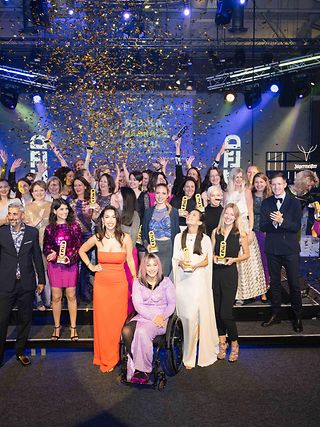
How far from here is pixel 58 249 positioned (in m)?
4.62

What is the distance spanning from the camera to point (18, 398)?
12.4ft

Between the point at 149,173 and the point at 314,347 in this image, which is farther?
the point at 149,173

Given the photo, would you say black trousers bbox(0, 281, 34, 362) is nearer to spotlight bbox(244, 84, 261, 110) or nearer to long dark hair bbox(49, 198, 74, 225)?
long dark hair bbox(49, 198, 74, 225)

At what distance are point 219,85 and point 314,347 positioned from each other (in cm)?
751

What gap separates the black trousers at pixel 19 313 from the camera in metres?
4.20

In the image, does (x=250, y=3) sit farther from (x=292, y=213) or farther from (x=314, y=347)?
(x=314, y=347)

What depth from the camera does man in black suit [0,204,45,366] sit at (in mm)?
4203

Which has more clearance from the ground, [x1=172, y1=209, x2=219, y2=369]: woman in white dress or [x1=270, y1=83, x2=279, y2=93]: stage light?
[x1=270, y1=83, x2=279, y2=93]: stage light

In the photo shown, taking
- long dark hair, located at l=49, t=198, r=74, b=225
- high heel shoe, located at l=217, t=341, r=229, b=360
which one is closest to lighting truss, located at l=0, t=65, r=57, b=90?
long dark hair, located at l=49, t=198, r=74, b=225


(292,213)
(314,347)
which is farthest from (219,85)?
(314,347)

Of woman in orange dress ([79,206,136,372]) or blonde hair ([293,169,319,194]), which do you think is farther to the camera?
blonde hair ([293,169,319,194])

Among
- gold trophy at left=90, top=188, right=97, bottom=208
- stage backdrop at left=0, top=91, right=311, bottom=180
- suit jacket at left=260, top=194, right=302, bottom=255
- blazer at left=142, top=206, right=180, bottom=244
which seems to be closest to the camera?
suit jacket at left=260, top=194, right=302, bottom=255

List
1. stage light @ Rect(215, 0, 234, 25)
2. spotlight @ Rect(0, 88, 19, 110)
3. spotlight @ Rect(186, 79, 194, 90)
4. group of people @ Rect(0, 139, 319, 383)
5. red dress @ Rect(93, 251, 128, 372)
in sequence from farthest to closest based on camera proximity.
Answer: spotlight @ Rect(186, 79, 194, 90)
spotlight @ Rect(0, 88, 19, 110)
stage light @ Rect(215, 0, 234, 25)
red dress @ Rect(93, 251, 128, 372)
group of people @ Rect(0, 139, 319, 383)

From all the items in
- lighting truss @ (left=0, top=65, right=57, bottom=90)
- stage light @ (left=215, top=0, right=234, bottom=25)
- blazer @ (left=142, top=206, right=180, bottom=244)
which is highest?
stage light @ (left=215, top=0, right=234, bottom=25)
